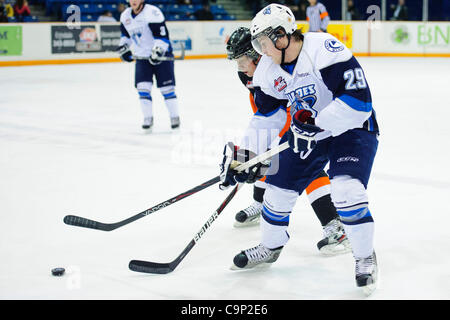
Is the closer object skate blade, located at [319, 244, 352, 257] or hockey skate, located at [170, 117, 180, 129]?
skate blade, located at [319, 244, 352, 257]

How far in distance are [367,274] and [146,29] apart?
4199mm

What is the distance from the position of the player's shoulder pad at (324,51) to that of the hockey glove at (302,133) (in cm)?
18

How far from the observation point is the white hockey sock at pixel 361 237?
233cm

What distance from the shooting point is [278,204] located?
8.45 ft

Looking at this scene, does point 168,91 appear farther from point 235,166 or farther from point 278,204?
point 278,204

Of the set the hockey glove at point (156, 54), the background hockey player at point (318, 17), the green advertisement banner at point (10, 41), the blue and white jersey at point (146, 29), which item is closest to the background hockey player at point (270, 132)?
the hockey glove at point (156, 54)

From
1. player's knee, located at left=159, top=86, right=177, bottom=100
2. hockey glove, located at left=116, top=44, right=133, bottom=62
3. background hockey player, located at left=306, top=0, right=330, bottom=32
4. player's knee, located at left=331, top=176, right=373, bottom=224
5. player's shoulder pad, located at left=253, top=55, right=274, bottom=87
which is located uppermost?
background hockey player, located at left=306, top=0, right=330, bottom=32

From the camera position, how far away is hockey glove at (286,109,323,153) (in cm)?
230

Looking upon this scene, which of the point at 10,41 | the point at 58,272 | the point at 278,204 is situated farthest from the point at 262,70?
the point at 10,41

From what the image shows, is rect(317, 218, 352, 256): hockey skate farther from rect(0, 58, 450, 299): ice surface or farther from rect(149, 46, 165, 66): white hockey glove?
rect(149, 46, 165, 66): white hockey glove

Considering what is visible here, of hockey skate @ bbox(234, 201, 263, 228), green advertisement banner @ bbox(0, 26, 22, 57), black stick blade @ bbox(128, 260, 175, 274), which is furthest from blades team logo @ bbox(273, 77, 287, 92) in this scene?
green advertisement banner @ bbox(0, 26, 22, 57)

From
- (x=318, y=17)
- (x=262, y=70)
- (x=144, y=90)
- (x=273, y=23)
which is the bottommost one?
(x=144, y=90)

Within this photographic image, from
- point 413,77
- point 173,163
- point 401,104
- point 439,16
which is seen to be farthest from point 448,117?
point 439,16
